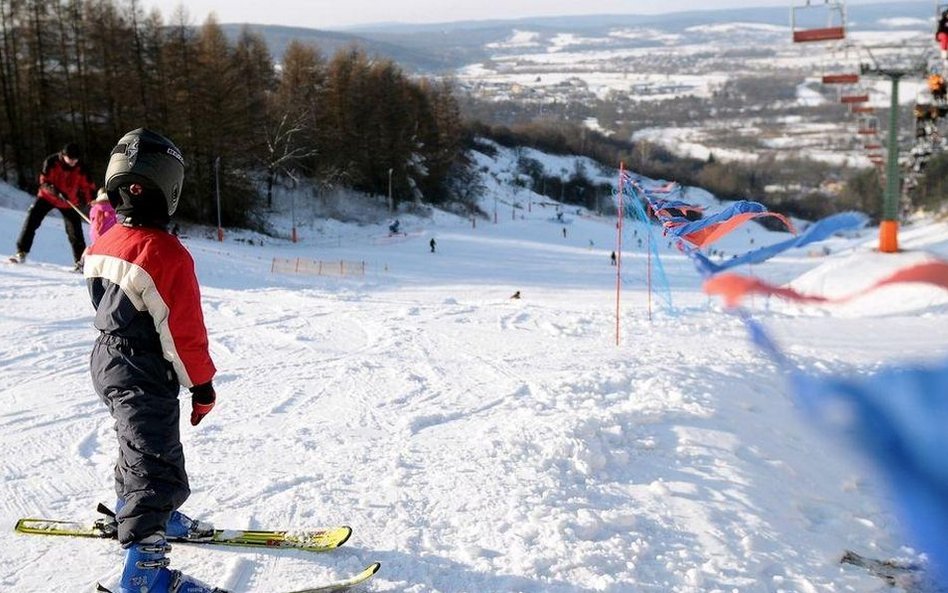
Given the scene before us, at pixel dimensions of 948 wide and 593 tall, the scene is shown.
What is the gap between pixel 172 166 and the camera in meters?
3.18

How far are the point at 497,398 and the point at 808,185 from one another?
363 feet

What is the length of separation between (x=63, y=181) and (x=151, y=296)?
9.42m

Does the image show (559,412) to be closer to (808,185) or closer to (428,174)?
(428,174)

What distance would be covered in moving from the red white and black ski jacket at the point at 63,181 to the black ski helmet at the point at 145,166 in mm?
8913

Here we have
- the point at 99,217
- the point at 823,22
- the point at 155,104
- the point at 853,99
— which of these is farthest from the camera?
the point at 155,104

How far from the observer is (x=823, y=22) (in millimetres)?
14242

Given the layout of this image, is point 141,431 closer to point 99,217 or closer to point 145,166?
point 145,166

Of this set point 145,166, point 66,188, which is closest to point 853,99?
point 66,188

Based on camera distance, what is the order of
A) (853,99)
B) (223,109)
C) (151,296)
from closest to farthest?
(151,296), (853,99), (223,109)

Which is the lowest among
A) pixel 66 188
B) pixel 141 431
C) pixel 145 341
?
pixel 141 431

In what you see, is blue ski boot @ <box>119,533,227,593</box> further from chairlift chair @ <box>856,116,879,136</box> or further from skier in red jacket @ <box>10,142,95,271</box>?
chairlift chair @ <box>856,116,879,136</box>

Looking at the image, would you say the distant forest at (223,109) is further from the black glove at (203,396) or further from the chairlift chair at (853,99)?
the black glove at (203,396)

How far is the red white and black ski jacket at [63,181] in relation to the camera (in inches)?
432

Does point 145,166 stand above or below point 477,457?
above
